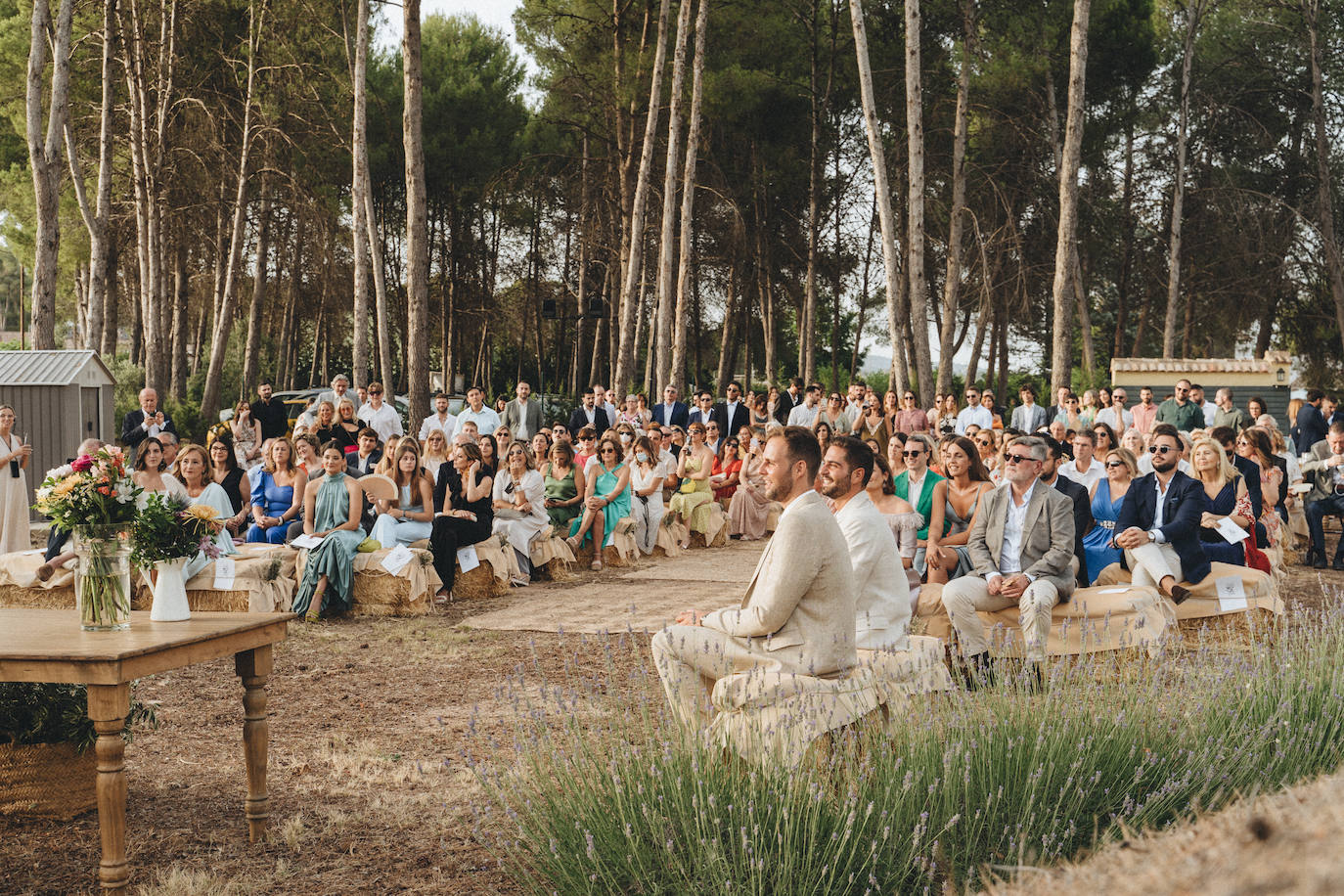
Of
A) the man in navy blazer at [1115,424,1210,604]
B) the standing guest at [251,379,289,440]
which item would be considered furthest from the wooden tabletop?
the standing guest at [251,379,289,440]

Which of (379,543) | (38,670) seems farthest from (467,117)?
(38,670)

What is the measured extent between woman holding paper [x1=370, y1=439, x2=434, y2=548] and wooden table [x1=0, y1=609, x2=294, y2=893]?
5.44 m

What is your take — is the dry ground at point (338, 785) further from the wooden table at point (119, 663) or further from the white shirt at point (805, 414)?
the white shirt at point (805, 414)

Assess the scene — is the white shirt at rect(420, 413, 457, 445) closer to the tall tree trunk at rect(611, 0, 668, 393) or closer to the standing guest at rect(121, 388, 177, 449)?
the standing guest at rect(121, 388, 177, 449)

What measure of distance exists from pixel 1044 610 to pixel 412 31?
12597 mm

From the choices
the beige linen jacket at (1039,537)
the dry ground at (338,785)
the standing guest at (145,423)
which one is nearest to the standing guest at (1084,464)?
the beige linen jacket at (1039,537)

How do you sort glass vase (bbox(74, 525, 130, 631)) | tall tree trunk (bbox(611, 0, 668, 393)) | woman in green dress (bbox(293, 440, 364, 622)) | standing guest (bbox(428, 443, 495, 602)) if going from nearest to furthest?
glass vase (bbox(74, 525, 130, 631)), woman in green dress (bbox(293, 440, 364, 622)), standing guest (bbox(428, 443, 495, 602)), tall tree trunk (bbox(611, 0, 668, 393))

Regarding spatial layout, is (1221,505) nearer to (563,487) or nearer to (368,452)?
(563,487)

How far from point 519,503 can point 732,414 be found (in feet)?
20.0

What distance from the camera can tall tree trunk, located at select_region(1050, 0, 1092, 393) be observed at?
17609 mm

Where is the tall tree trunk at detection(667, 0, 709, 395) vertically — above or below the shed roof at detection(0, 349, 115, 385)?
above

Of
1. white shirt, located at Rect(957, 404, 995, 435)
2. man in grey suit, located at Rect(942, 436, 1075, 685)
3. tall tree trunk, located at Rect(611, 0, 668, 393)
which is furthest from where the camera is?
tall tree trunk, located at Rect(611, 0, 668, 393)

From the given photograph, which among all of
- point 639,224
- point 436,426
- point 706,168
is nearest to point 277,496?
point 436,426

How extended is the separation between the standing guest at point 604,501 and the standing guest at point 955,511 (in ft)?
17.0
